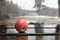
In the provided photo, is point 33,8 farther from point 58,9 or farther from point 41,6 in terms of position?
point 58,9

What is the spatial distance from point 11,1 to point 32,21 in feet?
1.34

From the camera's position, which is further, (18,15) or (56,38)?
(18,15)

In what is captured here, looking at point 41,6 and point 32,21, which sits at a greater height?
point 41,6

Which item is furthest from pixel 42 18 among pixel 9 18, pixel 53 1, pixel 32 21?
pixel 9 18

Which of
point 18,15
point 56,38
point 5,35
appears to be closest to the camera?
point 56,38

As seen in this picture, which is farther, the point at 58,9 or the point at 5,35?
the point at 58,9

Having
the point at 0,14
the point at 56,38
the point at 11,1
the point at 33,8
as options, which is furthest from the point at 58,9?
the point at 56,38

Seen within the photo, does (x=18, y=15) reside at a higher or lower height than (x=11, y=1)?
lower

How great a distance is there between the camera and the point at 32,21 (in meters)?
2.30

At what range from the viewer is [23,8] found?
89.9 inches

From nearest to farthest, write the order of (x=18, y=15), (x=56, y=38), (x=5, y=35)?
(x=56, y=38), (x=5, y=35), (x=18, y=15)

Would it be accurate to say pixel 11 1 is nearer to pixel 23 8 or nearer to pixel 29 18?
pixel 23 8

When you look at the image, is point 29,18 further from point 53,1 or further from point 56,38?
point 56,38

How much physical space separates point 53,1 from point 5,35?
1215mm
